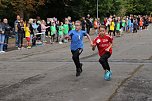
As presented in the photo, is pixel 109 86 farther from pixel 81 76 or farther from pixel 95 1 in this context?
pixel 95 1

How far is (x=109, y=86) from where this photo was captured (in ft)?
32.5

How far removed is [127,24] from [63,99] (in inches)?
1329

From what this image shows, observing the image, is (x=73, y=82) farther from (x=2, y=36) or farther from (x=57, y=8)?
(x=57, y=8)

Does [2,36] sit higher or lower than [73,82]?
higher

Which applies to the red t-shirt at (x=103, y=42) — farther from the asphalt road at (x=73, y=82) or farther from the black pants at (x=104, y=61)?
the asphalt road at (x=73, y=82)

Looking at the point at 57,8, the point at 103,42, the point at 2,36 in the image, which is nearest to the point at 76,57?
the point at 103,42

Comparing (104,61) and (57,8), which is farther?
(57,8)

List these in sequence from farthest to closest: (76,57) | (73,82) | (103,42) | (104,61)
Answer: (76,57) < (103,42) < (104,61) < (73,82)

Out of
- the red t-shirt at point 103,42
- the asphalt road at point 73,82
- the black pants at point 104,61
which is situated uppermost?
the red t-shirt at point 103,42

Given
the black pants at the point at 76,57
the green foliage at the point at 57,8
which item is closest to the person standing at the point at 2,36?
the green foliage at the point at 57,8

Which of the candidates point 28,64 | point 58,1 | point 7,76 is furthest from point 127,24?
point 7,76

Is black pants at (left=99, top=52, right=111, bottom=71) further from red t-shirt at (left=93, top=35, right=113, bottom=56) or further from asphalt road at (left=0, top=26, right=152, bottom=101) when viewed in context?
asphalt road at (left=0, top=26, right=152, bottom=101)

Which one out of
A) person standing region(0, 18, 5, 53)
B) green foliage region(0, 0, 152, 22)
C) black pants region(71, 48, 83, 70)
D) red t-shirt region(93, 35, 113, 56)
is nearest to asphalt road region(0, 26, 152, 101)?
black pants region(71, 48, 83, 70)

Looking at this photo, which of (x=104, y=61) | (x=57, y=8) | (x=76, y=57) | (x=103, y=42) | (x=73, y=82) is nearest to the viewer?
(x=73, y=82)
